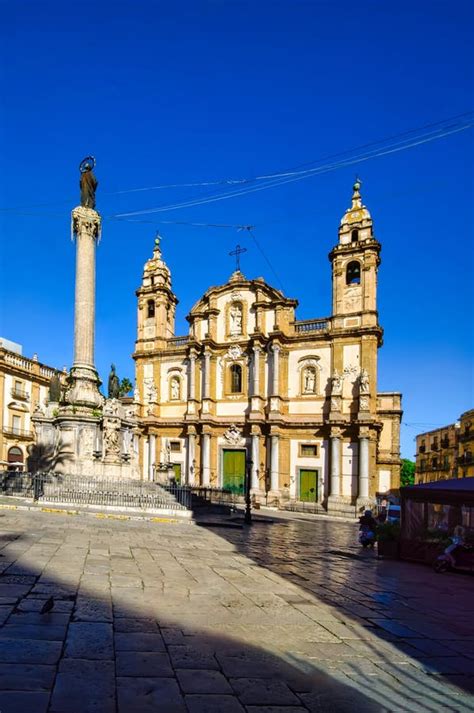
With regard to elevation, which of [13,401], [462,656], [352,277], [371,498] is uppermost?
[352,277]

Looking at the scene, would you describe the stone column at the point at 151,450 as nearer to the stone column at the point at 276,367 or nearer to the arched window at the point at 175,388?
the arched window at the point at 175,388

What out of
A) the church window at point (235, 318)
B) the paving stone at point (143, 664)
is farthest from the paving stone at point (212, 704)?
the church window at point (235, 318)

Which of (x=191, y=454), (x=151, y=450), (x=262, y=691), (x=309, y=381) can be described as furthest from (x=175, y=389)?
(x=262, y=691)

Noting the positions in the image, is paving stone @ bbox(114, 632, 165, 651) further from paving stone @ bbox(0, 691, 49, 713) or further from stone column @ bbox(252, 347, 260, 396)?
stone column @ bbox(252, 347, 260, 396)

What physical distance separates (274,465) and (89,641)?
88.3ft

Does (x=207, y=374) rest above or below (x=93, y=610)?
above

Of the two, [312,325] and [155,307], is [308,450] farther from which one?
[155,307]

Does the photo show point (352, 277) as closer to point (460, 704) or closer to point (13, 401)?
point (13, 401)

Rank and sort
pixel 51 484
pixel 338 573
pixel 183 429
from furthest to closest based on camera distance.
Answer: pixel 183 429 < pixel 51 484 < pixel 338 573

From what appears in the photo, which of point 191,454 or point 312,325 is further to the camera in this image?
point 191,454

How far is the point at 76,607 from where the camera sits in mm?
5645

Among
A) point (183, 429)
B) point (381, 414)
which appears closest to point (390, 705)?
point (183, 429)

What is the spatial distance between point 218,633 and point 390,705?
6.42 ft

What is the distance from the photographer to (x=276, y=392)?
31688 mm
